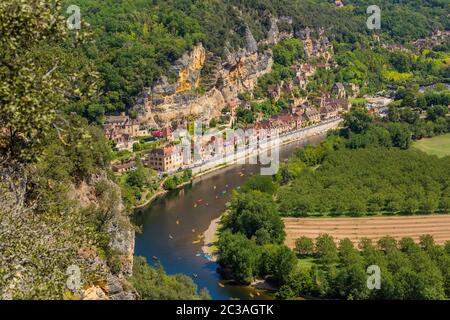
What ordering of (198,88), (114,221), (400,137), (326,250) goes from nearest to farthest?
(114,221) → (326,250) → (400,137) → (198,88)

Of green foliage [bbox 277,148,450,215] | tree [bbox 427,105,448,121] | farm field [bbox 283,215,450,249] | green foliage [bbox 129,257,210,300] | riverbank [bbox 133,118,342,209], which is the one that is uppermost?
tree [bbox 427,105,448,121]

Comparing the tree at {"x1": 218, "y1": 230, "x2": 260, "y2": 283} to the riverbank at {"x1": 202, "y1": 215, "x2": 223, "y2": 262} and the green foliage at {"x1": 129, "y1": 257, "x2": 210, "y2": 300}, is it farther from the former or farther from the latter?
the green foliage at {"x1": 129, "y1": 257, "x2": 210, "y2": 300}

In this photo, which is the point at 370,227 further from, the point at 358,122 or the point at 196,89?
the point at 196,89

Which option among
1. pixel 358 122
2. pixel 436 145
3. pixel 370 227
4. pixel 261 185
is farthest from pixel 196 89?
pixel 370 227

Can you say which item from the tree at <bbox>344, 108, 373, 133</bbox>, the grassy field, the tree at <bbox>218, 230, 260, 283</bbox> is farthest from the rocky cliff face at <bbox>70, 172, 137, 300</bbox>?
the tree at <bbox>344, 108, 373, 133</bbox>

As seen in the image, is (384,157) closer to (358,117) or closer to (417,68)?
(358,117)
